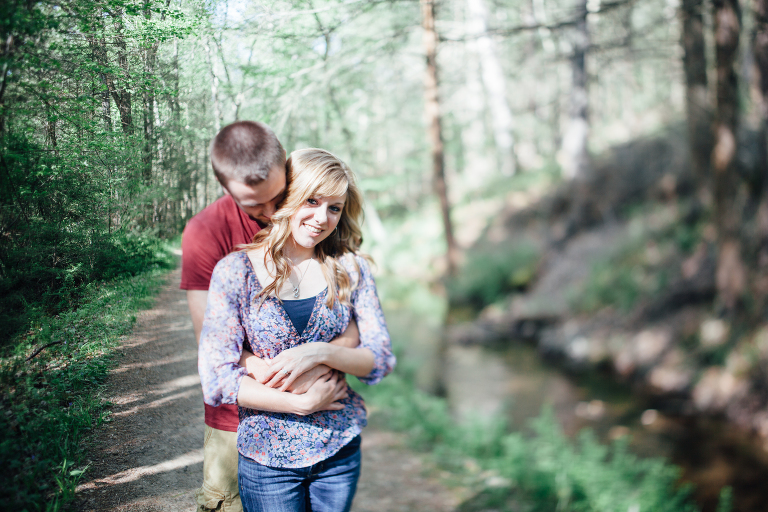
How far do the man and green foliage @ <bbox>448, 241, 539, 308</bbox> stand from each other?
1037 centimetres

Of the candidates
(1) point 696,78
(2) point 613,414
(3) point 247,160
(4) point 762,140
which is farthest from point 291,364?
(1) point 696,78

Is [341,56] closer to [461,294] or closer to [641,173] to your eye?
[461,294]

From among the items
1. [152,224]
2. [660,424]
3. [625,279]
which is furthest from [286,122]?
[625,279]

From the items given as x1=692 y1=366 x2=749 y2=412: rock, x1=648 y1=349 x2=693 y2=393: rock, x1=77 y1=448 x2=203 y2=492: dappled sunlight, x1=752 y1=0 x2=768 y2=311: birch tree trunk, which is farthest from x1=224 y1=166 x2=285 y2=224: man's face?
x1=648 y1=349 x2=693 y2=393: rock

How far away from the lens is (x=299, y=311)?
73.4 inches

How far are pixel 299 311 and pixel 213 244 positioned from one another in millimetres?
407

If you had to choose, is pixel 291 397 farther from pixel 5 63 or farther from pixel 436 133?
pixel 436 133

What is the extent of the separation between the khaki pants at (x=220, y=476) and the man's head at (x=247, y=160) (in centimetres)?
91

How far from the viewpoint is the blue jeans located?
179 cm

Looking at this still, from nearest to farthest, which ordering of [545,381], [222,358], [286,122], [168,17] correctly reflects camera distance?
[222,358]
[168,17]
[286,122]
[545,381]

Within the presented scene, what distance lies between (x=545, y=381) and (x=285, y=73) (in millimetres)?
6818

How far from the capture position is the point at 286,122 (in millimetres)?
3199

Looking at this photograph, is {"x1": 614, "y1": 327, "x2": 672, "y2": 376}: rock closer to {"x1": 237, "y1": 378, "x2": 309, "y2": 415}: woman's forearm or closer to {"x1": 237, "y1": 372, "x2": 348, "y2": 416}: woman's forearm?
{"x1": 237, "y1": 372, "x2": 348, "y2": 416}: woman's forearm

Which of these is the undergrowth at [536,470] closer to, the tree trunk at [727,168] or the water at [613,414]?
the water at [613,414]
